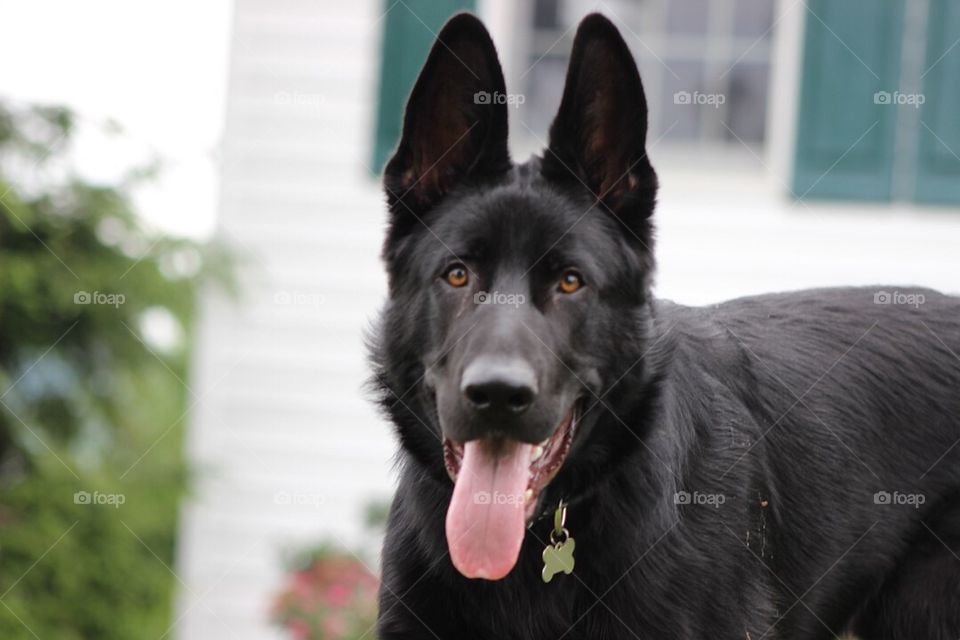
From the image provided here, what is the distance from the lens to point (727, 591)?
118 inches

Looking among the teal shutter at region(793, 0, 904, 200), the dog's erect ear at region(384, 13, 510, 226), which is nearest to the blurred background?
the teal shutter at region(793, 0, 904, 200)

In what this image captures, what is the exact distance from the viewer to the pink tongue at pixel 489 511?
280cm

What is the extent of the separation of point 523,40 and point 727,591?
5158 millimetres

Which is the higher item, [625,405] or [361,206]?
[361,206]

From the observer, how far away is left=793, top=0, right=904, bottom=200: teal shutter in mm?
6980

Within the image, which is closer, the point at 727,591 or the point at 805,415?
the point at 727,591

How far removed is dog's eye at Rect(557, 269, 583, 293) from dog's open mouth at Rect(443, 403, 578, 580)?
0.39 meters

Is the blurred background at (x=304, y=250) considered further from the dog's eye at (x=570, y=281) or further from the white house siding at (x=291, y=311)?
the dog's eye at (x=570, y=281)

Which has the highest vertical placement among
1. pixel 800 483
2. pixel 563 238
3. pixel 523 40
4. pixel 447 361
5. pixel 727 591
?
pixel 523 40

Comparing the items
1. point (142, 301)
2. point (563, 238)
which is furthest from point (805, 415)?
point (142, 301)

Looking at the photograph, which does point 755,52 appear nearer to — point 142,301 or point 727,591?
point 142,301
